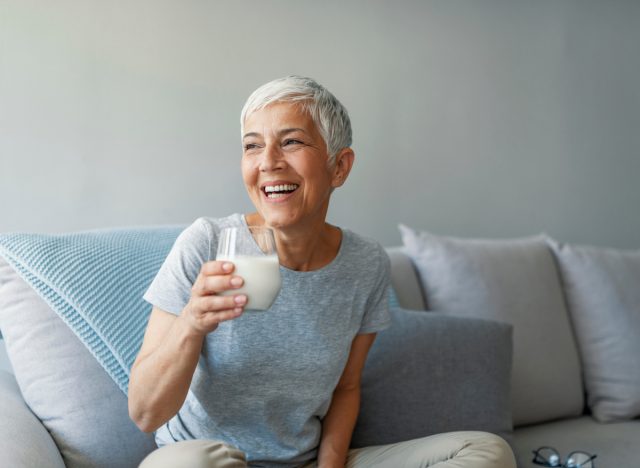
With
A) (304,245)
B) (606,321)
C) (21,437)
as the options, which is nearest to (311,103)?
(304,245)

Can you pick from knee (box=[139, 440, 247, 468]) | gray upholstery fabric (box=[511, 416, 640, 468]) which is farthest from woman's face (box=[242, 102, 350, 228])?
gray upholstery fabric (box=[511, 416, 640, 468])

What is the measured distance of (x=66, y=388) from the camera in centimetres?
160

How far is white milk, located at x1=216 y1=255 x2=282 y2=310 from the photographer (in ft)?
3.90

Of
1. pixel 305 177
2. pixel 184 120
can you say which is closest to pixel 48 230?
pixel 184 120

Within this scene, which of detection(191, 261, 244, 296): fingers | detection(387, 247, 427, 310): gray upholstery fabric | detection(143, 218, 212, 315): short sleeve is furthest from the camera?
detection(387, 247, 427, 310): gray upholstery fabric

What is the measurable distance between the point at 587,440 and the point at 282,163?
1323 millimetres

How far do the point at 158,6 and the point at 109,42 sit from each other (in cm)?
19

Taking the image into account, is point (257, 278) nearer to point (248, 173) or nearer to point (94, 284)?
point (248, 173)

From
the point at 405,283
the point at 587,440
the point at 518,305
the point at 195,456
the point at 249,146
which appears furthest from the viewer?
the point at 518,305

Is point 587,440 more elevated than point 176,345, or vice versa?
point 176,345

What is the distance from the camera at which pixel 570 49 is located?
3.11m

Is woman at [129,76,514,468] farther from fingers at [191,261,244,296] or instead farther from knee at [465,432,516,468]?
fingers at [191,261,244,296]

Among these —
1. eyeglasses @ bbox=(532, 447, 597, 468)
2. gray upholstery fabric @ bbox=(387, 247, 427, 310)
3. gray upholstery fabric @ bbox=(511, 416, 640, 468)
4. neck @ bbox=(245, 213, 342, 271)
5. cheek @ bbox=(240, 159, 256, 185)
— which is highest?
cheek @ bbox=(240, 159, 256, 185)

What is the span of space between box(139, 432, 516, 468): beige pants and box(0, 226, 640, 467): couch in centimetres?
20
